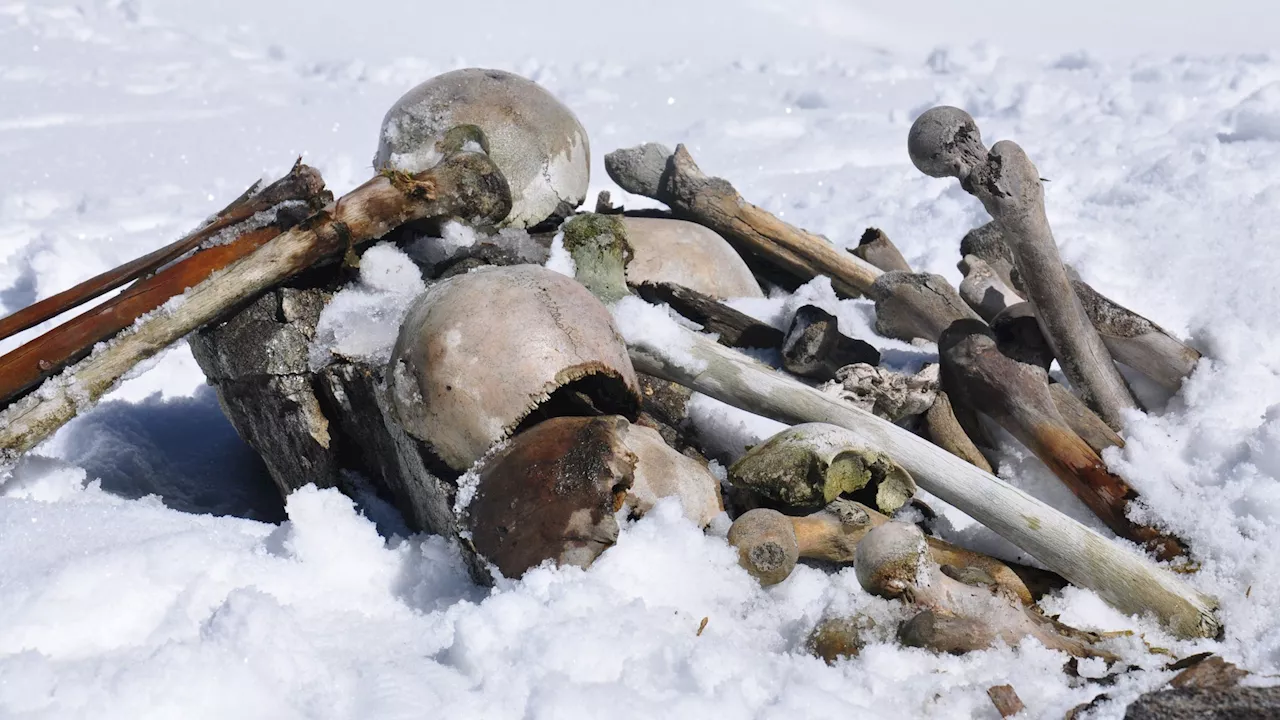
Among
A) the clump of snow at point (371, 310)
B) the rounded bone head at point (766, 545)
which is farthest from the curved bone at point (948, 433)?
the clump of snow at point (371, 310)

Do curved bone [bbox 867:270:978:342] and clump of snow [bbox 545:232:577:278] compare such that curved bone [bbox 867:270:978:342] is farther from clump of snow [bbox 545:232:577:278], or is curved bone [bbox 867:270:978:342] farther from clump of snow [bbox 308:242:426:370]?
clump of snow [bbox 308:242:426:370]

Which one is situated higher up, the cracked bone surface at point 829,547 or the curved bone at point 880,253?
the curved bone at point 880,253

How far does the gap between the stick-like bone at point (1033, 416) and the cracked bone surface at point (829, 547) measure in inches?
11.9

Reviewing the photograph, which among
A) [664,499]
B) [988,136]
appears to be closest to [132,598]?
[664,499]

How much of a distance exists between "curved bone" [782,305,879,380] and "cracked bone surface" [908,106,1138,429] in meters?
0.62

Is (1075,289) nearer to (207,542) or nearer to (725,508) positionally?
(725,508)

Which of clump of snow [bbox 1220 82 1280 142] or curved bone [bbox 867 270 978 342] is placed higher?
clump of snow [bbox 1220 82 1280 142]

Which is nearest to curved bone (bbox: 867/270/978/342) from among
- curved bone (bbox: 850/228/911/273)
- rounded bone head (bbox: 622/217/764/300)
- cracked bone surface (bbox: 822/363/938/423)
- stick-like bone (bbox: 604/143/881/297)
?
cracked bone surface (bbox: 822/363/938/423)

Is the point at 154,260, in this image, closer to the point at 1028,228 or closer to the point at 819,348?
the point at 819,348

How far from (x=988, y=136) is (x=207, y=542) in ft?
22.8

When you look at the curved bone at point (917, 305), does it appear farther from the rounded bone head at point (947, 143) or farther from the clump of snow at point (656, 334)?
the clump of snow at point (656, 334)

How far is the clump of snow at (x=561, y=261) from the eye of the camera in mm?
3500

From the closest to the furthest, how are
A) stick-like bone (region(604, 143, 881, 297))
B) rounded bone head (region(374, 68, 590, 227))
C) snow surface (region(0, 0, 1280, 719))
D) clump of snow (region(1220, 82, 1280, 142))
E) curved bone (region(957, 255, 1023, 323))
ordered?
snow surface (region(0, 0, 1280, 719)), curved bone (region(957, 255, 1023, 323)), rounded bone head (region(374, 68, 590, 227)), stick-like bone (region(604, 143, 881, 297)), clump of snow (region(1220, 82, 1280, 142))

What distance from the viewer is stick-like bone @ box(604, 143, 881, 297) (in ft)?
13.8
